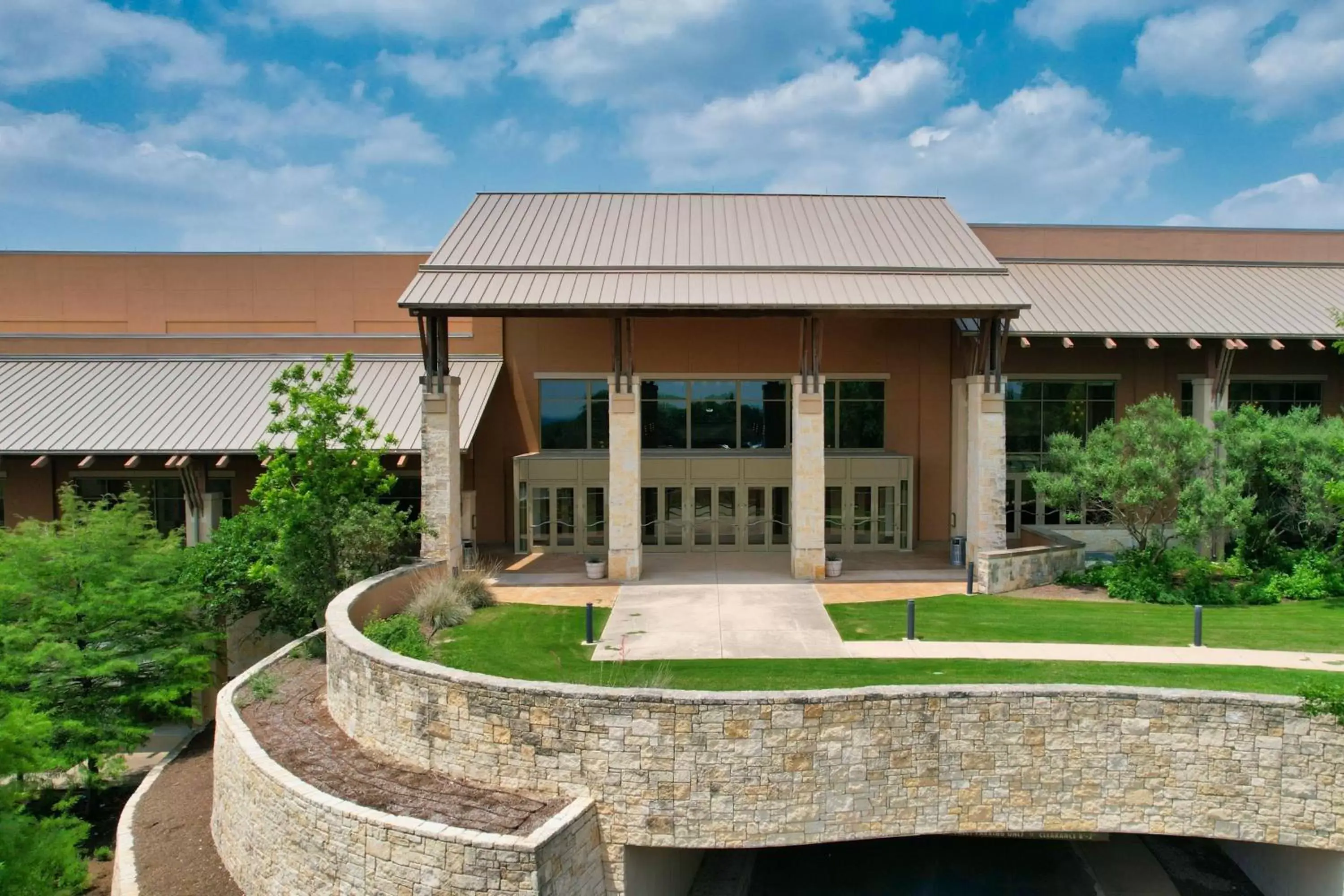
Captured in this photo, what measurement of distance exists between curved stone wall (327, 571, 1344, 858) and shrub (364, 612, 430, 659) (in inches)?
88.6

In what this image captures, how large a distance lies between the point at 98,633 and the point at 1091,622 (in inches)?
792

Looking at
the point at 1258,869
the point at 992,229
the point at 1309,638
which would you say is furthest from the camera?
the point at 992,229

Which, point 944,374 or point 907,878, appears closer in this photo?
point 907,878

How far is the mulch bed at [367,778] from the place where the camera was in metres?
11.2

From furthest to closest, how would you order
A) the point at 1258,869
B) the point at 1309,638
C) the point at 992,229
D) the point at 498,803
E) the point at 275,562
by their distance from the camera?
the point at 992,229
the point at 275,562
the point at 1309,638
the point at 1258,869
the point at 498,803

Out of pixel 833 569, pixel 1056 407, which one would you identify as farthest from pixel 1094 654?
pixel 1056 407

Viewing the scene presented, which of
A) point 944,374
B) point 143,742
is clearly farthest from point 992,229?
point 143,742

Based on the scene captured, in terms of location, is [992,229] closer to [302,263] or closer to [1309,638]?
[1309,638]

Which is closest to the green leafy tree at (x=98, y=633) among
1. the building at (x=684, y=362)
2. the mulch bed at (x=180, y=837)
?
the mulch bed at (x=180, y=837)

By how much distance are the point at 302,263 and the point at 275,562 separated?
1267cm

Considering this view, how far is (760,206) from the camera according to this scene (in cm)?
2569

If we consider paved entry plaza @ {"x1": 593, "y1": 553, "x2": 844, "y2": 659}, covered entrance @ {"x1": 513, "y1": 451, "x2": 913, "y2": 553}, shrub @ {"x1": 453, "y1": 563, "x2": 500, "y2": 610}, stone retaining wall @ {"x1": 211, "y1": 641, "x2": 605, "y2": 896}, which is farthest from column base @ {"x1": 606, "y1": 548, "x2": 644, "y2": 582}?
stone retaining wall @ {"x1": 211, "y1": 641, "x2": 605, "y2": 896}

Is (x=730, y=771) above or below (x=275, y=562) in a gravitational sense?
below

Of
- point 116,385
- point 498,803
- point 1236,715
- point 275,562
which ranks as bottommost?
point 498,803
